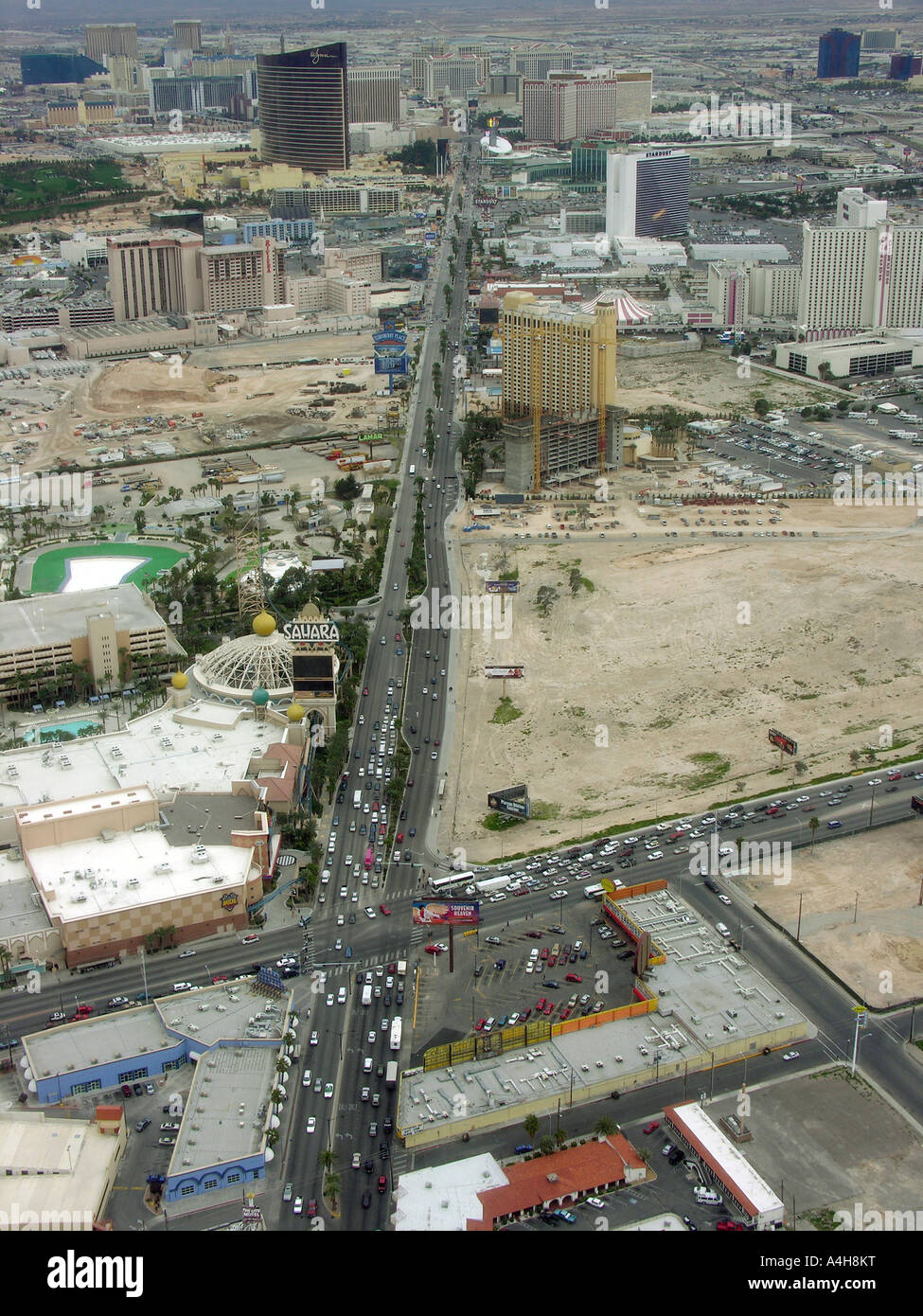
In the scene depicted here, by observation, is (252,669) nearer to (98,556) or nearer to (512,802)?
(512,802)

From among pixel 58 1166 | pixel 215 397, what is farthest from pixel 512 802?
pixel 215 397

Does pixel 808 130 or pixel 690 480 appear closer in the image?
pixel 690 480

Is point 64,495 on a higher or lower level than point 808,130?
lower

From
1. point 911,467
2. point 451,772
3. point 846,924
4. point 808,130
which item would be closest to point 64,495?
point 451,772

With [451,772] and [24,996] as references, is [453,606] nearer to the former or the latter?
[451,772]

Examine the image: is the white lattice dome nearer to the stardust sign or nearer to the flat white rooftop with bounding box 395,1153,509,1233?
the stardust sign

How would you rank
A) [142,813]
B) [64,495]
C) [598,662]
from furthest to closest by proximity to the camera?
[64,495] < [598,662] < [142,813]

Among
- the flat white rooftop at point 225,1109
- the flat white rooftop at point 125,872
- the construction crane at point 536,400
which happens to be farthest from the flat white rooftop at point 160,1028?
the construction crane at point 536,400
